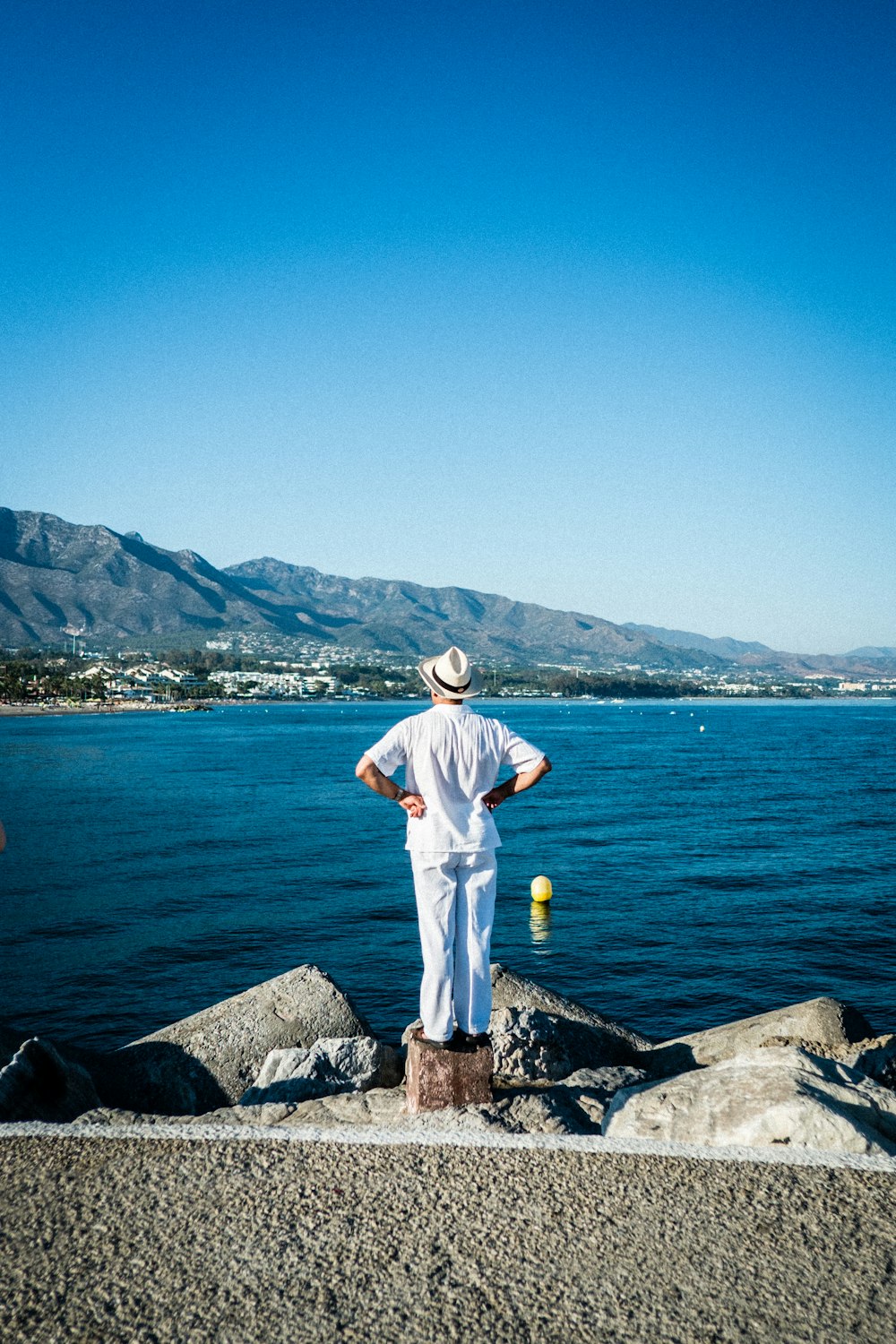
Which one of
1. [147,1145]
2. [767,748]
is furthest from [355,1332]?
[767,748]

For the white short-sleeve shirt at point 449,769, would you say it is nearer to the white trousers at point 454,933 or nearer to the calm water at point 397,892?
the white trousers at point 454,933

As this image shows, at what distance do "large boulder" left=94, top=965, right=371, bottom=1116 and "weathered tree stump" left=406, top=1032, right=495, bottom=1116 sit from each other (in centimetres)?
368

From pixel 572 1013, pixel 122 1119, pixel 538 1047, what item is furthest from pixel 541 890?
pixel 122 1119

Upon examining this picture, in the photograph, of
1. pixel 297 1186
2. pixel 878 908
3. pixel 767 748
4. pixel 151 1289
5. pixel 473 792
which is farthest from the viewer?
pixel 767 748

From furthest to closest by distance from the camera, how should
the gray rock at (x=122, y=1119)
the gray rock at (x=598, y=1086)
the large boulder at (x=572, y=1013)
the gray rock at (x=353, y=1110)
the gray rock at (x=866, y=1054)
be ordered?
the large boulder at (x=572, y=1013)
the gray rock at (x=866, y=1054)
the gray rock at (x=598, y=1086)
the gray rock at (x=353, y=1110)
the gray rock at (x=122, y=1119)

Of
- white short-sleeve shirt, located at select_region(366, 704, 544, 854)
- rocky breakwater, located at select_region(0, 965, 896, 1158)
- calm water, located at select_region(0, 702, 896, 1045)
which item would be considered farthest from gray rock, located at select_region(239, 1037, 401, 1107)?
calm water, located at select_region(0, 702, 896, 1045)

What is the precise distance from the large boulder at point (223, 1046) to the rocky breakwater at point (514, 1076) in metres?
0.01

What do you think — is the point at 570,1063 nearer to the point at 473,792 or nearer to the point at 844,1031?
the point at 844,1031

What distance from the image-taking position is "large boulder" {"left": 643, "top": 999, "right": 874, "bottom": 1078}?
9.47m

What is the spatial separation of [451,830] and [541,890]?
20.9 metres

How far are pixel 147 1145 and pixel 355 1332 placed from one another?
1.81m

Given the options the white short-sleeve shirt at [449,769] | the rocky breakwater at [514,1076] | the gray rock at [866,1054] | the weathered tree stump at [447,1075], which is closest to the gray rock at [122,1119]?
the rocky breakwater at [514,1076]

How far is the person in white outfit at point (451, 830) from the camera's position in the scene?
534cm

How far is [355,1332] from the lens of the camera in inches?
129
